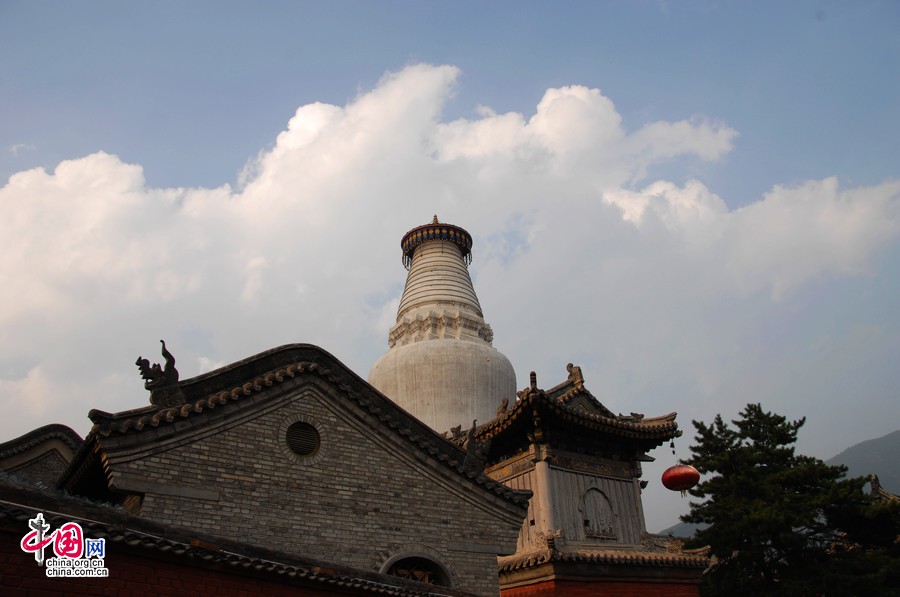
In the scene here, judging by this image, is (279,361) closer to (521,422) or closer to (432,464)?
(432,464)

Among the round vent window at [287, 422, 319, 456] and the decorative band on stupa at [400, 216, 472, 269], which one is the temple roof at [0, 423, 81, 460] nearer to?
the round vent window at [287, 422, 319, 456]

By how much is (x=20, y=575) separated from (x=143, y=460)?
434 cm

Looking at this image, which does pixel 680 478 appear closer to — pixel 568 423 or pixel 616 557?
pixel 616 557

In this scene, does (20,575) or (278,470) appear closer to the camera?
(20,575)

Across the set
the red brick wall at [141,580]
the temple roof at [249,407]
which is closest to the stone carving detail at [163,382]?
the temple roof at [249,407]

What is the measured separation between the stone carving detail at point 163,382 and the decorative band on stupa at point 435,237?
65.5ft

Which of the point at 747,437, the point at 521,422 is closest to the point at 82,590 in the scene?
the point at 521,422

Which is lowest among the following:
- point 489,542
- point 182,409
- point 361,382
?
point 489,542

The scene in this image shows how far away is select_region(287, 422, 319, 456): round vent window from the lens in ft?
46.0

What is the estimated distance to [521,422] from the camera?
66.3ft

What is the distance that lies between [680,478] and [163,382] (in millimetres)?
12566

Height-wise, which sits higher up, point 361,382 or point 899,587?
point 361,382

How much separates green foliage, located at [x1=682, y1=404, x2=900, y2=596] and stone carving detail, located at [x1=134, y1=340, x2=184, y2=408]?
17.5 m

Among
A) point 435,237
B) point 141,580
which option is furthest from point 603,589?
point 435,237
